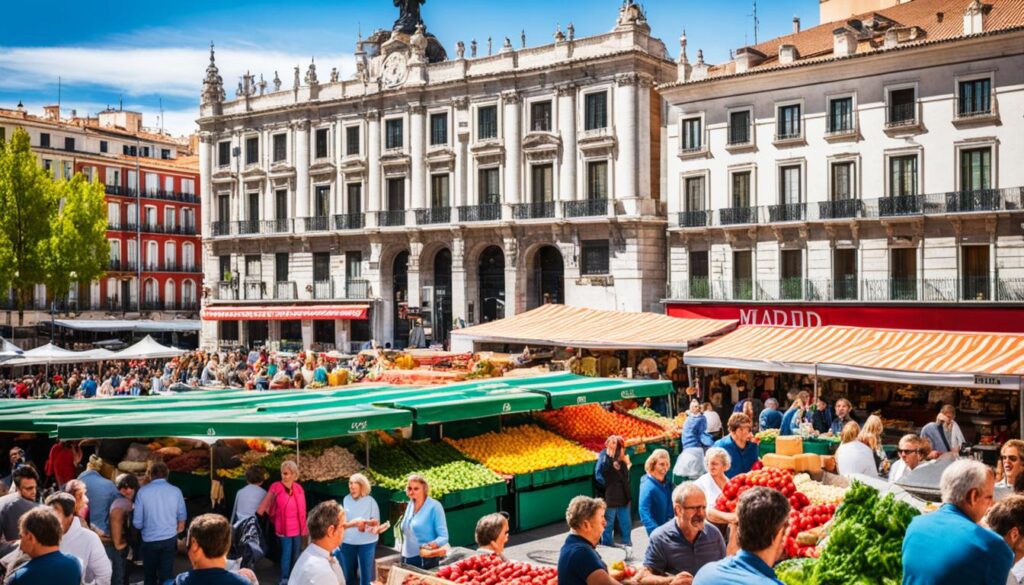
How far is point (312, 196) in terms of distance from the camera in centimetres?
4406

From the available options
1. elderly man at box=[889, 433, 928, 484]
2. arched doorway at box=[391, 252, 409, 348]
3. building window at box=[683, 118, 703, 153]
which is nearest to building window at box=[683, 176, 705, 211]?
building window at box=[683, 118, 703, 153]

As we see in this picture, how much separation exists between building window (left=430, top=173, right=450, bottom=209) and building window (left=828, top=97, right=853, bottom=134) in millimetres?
15283

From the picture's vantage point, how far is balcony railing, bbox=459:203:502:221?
38500mm

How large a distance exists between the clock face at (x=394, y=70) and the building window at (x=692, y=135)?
12.6m

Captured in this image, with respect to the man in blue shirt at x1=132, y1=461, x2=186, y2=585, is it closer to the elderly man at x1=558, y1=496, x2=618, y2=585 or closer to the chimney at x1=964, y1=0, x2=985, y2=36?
the elderly man at x1=558, y1=496, x2=618, y2=585

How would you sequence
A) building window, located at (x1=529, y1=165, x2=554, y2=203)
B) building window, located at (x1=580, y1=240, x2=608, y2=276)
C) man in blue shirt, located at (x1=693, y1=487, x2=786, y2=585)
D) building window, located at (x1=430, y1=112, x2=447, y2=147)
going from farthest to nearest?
building window, located at (x1=430, y1=112, x2=447, y2=147)
building window, located at (x1=529, y1=165, x2=554, y2=203)
building window, located at (x1=580, y1=240, x2=608, y2=276)
man in blue shirt, located at (x1=693, y1=487, x2=786, y2=585)

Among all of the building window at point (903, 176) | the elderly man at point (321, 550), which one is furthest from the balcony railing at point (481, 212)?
the elderly man at point (321, 550)

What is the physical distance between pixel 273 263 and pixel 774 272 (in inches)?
903

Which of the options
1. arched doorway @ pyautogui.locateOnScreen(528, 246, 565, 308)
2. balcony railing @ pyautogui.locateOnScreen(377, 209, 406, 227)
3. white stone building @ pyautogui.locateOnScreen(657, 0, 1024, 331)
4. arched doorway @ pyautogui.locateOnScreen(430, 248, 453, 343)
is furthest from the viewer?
balcony railing @ pyautogui.locateOnScreen(377, 209, 406, 227)

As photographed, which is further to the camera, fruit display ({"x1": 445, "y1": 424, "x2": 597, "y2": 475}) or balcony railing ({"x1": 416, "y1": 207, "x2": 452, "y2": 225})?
balcony railing ({"x1": 416, "y1": 207, "x2": 452, "y2": 225})

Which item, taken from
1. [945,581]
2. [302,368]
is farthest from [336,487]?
[302,368]

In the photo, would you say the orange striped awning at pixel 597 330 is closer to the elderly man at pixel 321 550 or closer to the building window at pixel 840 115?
the building window at pixel 840 115

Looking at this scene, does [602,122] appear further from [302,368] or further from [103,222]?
[103,222]

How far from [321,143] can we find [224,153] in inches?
243
